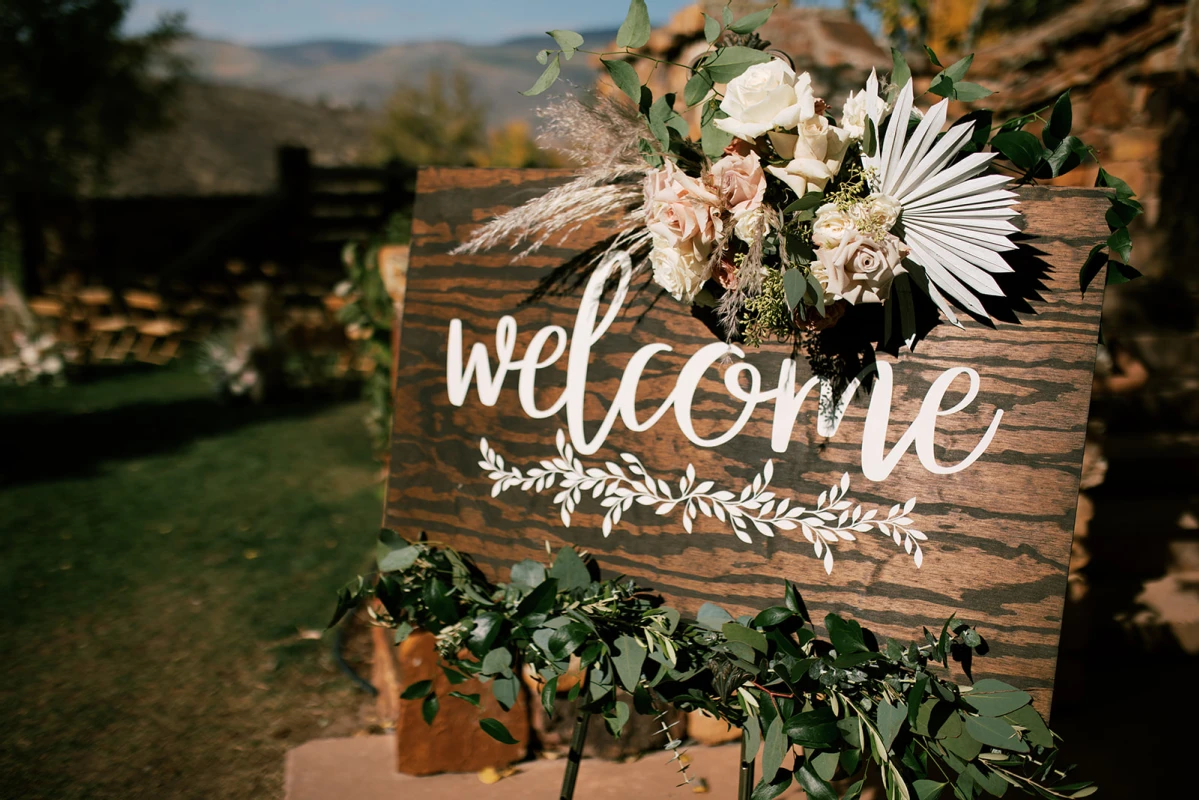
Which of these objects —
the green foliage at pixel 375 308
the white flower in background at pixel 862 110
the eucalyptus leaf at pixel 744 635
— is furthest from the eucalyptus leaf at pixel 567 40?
the green foliage at pixel 375 308

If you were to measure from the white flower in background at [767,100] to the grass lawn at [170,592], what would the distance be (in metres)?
1.99

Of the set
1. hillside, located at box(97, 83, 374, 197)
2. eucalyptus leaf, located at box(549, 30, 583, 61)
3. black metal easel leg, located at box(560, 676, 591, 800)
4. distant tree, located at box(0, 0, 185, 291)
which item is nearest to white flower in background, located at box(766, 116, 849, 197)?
eucalyptus leaf, located at box(549, 30, 583, 61)

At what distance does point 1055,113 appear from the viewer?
1099 mm

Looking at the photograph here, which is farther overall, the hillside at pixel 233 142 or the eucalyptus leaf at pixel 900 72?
the hillside at pixel 233 142

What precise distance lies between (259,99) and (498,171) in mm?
32589

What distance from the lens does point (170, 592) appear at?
307cm

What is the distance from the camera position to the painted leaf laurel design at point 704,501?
45.6 inches

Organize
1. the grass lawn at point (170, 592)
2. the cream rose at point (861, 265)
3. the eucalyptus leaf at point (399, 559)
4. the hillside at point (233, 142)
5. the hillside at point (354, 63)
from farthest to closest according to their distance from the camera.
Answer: the hillside at point (354, 63) → the hillside at point (233, 142) → the grass lawn at point (170, 592) → the eucalyptus leaf at point (399, 559) → the cream rose at point (861, 265)

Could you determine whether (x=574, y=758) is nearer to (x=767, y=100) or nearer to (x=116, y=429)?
(x=767, y=100)

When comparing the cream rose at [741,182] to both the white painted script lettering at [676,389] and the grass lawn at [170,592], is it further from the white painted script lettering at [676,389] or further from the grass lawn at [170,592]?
the grass lawn at [170,592]

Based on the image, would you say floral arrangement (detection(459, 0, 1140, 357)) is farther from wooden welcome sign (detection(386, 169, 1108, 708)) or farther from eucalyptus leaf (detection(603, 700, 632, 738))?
eucalyptus leaf (detection(603, 700, 632, 738))

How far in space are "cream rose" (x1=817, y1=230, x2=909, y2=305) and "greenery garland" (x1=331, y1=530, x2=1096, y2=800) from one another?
45 centimetres

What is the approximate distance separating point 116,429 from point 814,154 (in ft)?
17.5

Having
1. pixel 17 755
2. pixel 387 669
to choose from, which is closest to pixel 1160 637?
pixel 387 669
